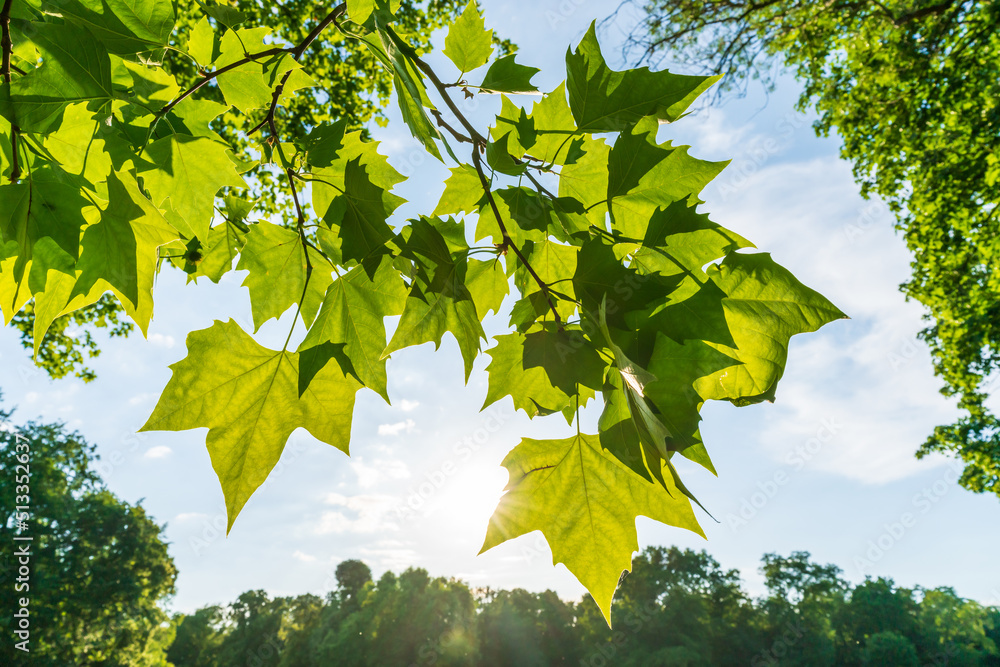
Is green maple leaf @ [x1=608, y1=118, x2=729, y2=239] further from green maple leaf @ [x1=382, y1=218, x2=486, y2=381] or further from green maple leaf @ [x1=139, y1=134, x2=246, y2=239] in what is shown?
green maple leaf @ [x1=139, y1=134, x2=246, y2=239]

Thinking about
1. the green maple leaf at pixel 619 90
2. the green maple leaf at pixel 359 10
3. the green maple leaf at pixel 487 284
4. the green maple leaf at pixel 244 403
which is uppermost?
the green maple leaf at pixel 359 10

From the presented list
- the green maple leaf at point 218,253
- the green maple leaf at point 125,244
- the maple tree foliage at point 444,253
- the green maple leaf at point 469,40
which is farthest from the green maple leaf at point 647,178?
the green maple leaf at point 218,253

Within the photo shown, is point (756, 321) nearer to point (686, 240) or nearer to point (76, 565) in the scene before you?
point (686, 240)

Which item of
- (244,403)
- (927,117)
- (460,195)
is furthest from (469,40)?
(927,117)

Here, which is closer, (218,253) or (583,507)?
(583,507)

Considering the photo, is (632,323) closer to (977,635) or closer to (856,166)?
(856,166)

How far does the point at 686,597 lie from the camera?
24.1 metres

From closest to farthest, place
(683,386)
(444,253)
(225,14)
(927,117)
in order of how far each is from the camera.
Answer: (683,386) → (444,253) → (225,14) → (927,117)

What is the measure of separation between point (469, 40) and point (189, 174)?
38cm

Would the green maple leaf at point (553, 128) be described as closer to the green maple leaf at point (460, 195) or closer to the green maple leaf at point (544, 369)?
the green maple leaf at point (460, 195)

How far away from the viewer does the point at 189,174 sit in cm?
62

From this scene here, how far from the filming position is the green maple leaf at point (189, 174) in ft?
1.97

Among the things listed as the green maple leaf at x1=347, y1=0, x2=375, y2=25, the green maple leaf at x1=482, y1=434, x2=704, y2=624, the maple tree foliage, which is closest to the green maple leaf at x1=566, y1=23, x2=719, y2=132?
the maple tree foliage

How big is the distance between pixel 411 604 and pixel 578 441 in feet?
88.3
